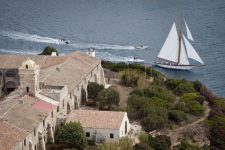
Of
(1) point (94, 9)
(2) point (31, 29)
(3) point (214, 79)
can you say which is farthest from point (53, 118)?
(1) point (94, 9)

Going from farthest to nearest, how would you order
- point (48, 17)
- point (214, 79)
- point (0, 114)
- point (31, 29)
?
point (48, 17) → point (31, 29) → point (214, 79) → point (0, 114)

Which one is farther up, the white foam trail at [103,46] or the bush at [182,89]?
the white foam trail at [103,46]

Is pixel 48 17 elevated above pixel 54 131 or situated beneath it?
elevated above

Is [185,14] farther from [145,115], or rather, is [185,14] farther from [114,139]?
[114,139]

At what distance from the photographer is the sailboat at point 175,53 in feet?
373

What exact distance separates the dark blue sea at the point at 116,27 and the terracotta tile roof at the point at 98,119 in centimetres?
3392

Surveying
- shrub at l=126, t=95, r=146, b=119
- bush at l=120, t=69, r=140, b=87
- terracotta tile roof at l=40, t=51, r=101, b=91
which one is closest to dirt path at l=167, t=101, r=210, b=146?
shrub at l=126, t=95, r=146, b=119

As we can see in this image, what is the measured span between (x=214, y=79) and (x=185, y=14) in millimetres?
45168

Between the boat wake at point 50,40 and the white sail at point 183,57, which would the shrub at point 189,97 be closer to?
the white sail at point 183,57

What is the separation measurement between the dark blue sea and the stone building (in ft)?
90.8

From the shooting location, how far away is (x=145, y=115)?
243 feet

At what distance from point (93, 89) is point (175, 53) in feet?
136

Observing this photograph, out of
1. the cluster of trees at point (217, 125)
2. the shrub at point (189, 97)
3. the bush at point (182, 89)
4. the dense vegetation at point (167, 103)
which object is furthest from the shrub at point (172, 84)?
the cluster of trees at point (217, 125)

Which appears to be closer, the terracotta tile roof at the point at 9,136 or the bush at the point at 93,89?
the terracotta tile roof at the point at 9,136
